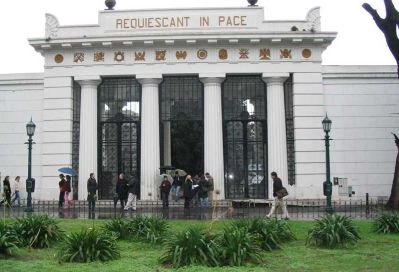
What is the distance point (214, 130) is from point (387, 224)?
49.0 feet

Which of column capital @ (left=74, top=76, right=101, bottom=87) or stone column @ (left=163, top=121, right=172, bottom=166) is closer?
column capital @ (left=74, top=76, right=101, bottom=87)

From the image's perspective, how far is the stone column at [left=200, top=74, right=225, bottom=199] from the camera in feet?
94.7

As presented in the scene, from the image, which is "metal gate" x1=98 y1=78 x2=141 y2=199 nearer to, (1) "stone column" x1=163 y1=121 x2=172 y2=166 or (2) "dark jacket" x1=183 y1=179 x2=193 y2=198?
(1) "stone column" x1=163 y1=121 x2=172 y2=166

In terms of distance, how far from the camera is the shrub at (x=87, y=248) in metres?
11.5

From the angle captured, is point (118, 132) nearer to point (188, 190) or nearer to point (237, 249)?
point (188, 190)

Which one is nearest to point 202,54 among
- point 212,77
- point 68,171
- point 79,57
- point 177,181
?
point 212,77

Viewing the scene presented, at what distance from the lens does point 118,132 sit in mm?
30500

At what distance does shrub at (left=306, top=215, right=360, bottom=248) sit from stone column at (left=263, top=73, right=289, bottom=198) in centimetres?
1511

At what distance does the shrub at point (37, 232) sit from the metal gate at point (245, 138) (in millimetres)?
17177

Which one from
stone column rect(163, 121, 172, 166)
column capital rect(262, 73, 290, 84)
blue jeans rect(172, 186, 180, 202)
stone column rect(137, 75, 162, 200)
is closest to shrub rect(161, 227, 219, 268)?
blue jeans rect(172, 186, 180, 202)

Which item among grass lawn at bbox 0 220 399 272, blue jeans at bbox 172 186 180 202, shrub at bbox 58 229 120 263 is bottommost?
grass lawn at bbox 0 220 399 272

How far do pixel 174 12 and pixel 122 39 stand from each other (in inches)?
134

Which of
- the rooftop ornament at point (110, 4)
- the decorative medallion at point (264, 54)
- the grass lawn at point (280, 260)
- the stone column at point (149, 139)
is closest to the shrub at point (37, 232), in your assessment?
the grass lawn at point (280, 260)

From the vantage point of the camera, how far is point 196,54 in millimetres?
29594
